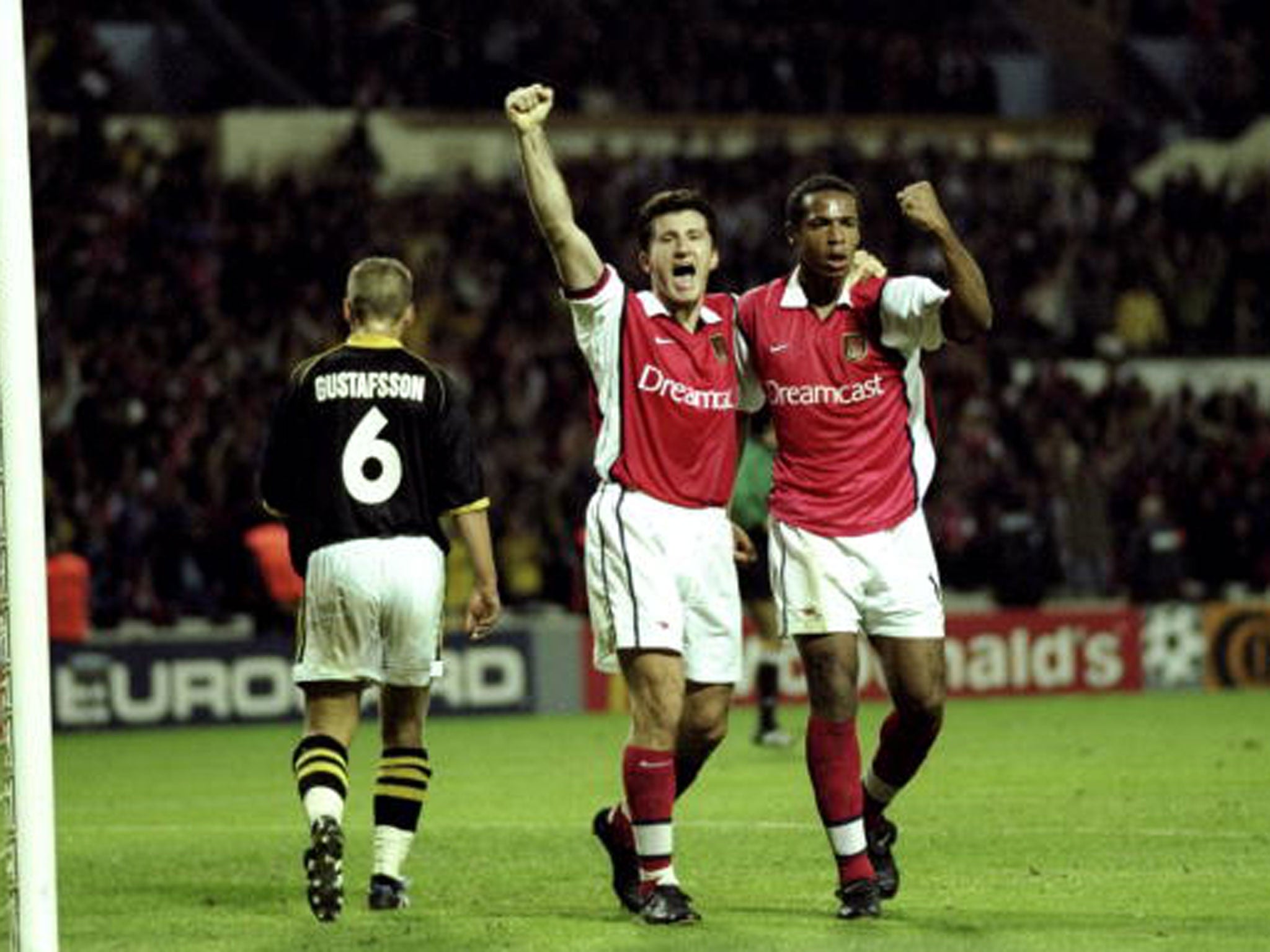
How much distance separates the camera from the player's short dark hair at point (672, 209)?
9531 millimetres

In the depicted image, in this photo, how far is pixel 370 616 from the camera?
991cm

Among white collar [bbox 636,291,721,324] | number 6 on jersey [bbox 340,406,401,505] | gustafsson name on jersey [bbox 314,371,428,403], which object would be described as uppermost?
white collar [bbox 636,291,721,324]

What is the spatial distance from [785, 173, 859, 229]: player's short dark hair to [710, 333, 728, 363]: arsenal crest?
46 centimetres

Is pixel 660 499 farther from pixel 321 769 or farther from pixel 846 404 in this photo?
pixel 321 769

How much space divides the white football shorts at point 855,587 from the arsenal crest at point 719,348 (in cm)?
62

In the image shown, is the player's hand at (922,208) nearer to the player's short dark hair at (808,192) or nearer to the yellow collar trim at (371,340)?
the player's short dark hair at (808,192)

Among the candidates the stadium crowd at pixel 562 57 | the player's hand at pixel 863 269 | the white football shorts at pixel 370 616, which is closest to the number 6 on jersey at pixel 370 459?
the white football shorts at pixel 370 616

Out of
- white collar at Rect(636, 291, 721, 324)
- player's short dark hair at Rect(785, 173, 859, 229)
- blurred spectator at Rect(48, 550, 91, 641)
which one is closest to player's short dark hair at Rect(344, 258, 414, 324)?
white collar at Rect(636, 291, 721, 324)

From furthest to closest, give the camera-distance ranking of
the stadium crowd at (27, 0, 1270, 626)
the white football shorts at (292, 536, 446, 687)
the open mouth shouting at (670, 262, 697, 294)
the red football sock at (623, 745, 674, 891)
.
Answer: the stadium crowd at (27, 0, 1270, 626), the white football shorts at (292, 536, 446, 687), the open mouth shouting at (670, 262, 697, 294), the red football sock at (623, 745, 674, 891)

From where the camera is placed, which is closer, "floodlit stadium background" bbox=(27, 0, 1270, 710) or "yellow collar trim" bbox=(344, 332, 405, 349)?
"yellow collar trim" bbox=(344, 332, 405, 349)

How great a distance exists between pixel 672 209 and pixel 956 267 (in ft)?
3.25

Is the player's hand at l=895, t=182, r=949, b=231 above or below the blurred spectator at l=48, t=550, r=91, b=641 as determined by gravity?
above

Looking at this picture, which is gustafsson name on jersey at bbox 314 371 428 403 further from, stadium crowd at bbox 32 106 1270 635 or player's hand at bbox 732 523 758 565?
stadium crowd at bbox 32 106 1270 635

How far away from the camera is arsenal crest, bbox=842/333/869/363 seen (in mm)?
9727
